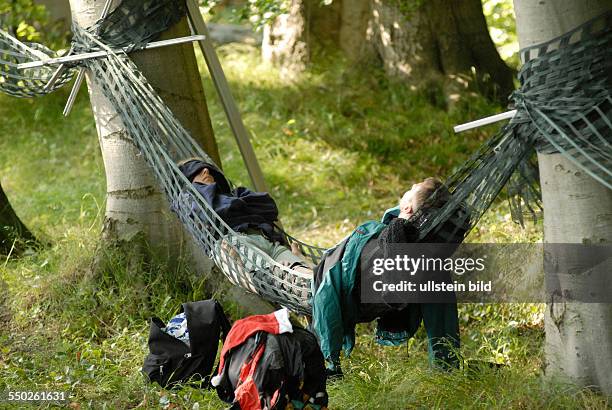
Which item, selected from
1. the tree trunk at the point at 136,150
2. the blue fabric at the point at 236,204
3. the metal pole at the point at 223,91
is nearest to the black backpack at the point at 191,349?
the blue fabric at the point at 236,204

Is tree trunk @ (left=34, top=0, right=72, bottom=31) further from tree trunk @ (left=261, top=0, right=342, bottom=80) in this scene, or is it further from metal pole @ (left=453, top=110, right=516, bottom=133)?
metal pole @ (left=453, top=110, right=516, bottom=133)

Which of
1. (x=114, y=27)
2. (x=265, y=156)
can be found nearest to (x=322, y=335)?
(x=114, y=27)

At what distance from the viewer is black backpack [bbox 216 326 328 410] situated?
10.2 ft

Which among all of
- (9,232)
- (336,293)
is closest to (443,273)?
(336,293)

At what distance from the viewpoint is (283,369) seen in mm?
3141

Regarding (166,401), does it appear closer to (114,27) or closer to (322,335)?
(322,335)

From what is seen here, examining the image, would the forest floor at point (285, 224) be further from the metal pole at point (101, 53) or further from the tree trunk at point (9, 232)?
the metal pole at point (101, 53)

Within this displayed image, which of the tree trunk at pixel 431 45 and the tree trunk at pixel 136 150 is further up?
the tree trunk at pixel 431 45

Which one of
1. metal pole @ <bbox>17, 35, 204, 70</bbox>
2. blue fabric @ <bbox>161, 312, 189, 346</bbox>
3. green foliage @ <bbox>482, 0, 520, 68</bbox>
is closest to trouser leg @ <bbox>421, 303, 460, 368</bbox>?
blue fabric @ <bbox>161, 312, 189, 346</bbox>

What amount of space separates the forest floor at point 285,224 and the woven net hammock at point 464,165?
0.59m

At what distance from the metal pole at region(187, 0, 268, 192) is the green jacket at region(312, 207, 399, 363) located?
1513mm

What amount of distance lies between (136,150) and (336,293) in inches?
66.0

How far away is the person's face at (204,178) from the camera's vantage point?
4102 millimetres

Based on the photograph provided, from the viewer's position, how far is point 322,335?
3.39 meters
